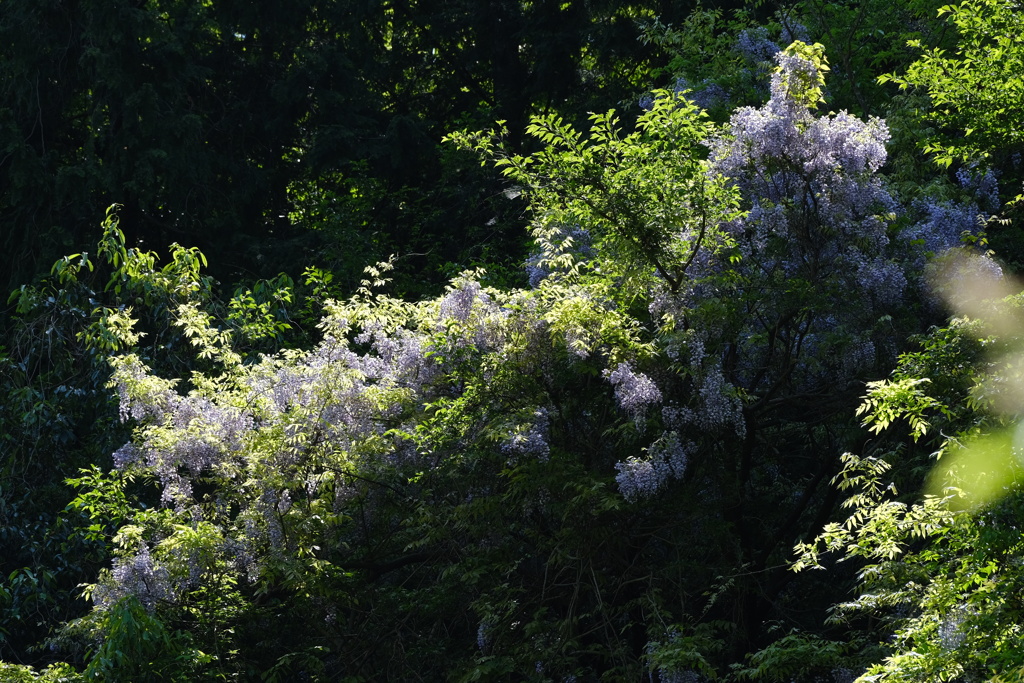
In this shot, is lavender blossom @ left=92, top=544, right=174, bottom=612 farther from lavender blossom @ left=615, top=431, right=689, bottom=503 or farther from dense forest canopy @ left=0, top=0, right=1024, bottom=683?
lavender blossom @ left=615, top=431, right=689, bottom=503

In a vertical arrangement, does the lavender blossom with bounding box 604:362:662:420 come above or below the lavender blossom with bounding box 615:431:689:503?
above

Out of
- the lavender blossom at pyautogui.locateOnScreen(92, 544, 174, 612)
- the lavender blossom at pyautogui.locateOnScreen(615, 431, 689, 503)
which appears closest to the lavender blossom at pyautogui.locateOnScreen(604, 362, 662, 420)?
the lavender blossom at pyautogui.locateOnScreen(615, 431, 689, 503)

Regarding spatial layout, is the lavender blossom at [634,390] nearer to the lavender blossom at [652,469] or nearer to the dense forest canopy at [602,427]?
the dense forest canopy at [602,427]

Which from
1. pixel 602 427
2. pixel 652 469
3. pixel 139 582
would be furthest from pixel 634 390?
pixel 139 582

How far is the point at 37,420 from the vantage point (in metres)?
9.82

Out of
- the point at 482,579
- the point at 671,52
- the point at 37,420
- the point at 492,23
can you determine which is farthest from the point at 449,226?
the point at 482,579

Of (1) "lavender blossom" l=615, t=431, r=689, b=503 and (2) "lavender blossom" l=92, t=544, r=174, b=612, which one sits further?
(2) "lavender blossom" l=92, t=544, r=174, b=612

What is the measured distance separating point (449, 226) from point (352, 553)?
253 inches

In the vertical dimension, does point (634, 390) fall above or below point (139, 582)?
above

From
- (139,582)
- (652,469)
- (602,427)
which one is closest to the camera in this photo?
(652,469)

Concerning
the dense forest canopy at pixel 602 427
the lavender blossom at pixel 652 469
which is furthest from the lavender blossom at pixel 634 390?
the lavender blossom at pixel 652 469

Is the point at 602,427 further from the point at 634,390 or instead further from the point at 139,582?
the point at 139,582

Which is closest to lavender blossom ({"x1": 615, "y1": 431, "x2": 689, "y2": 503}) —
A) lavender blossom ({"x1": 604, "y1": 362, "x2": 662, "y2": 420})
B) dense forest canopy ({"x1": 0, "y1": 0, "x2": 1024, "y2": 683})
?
dense forest canopy ({"x1": 0, "y1": 0, "x2": 1024, "y2": 683})

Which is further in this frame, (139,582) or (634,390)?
(139,582)
